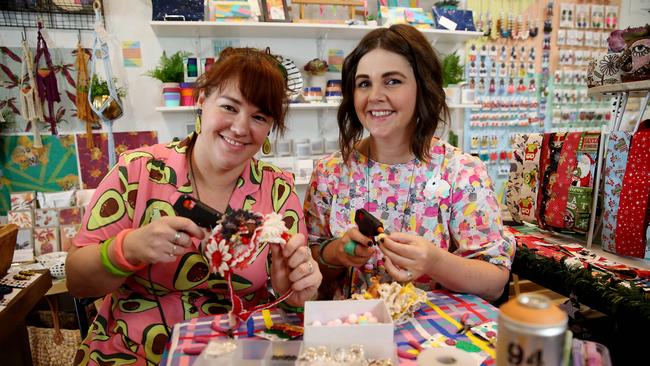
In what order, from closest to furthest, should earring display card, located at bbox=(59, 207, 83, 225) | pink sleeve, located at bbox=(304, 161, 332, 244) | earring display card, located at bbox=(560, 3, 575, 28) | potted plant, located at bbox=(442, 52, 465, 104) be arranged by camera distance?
1. pink sleeve, located at bbox=(304, 161, 332, 244)
2. earring display card, located at bbox=(59, 207, 83, 225)
3. potted plant, located at bbox=(442, 52, 465, 104)
4. earring display card, located at bbox=(560, 3, 575, 28)

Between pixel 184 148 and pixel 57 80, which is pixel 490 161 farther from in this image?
pixel 57 80

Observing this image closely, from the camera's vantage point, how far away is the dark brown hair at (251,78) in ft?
4.07

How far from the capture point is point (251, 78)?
124 cm

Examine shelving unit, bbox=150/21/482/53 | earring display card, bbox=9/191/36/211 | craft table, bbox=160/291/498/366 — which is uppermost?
shelving unit, bbox=150/21/482/53

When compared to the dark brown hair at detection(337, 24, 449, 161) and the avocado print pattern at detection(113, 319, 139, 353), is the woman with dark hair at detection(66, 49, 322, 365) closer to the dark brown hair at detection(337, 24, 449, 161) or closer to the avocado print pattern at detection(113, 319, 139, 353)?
the avocado print pattern at detection(113, 319, 139, 353)

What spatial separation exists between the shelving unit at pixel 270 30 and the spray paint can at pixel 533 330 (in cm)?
270

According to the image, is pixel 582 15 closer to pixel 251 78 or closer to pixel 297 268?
pixel 251 78

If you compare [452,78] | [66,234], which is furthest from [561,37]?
[66,234]

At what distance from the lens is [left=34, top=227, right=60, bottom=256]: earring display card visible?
100 inches

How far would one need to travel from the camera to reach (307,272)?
1.06 metres

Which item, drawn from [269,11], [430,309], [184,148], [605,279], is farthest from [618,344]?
[269,11]

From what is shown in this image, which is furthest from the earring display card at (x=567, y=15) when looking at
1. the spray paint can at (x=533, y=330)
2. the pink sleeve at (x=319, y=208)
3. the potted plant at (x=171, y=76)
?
the spray paint can at (x=533, y=330)

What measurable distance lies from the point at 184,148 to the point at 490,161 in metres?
3.34

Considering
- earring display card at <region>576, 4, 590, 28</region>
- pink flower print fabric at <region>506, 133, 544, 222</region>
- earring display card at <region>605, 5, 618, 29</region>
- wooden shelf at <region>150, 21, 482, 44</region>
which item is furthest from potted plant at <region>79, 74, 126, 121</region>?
earring display card at <region>605, 5, 618, 29</region>
